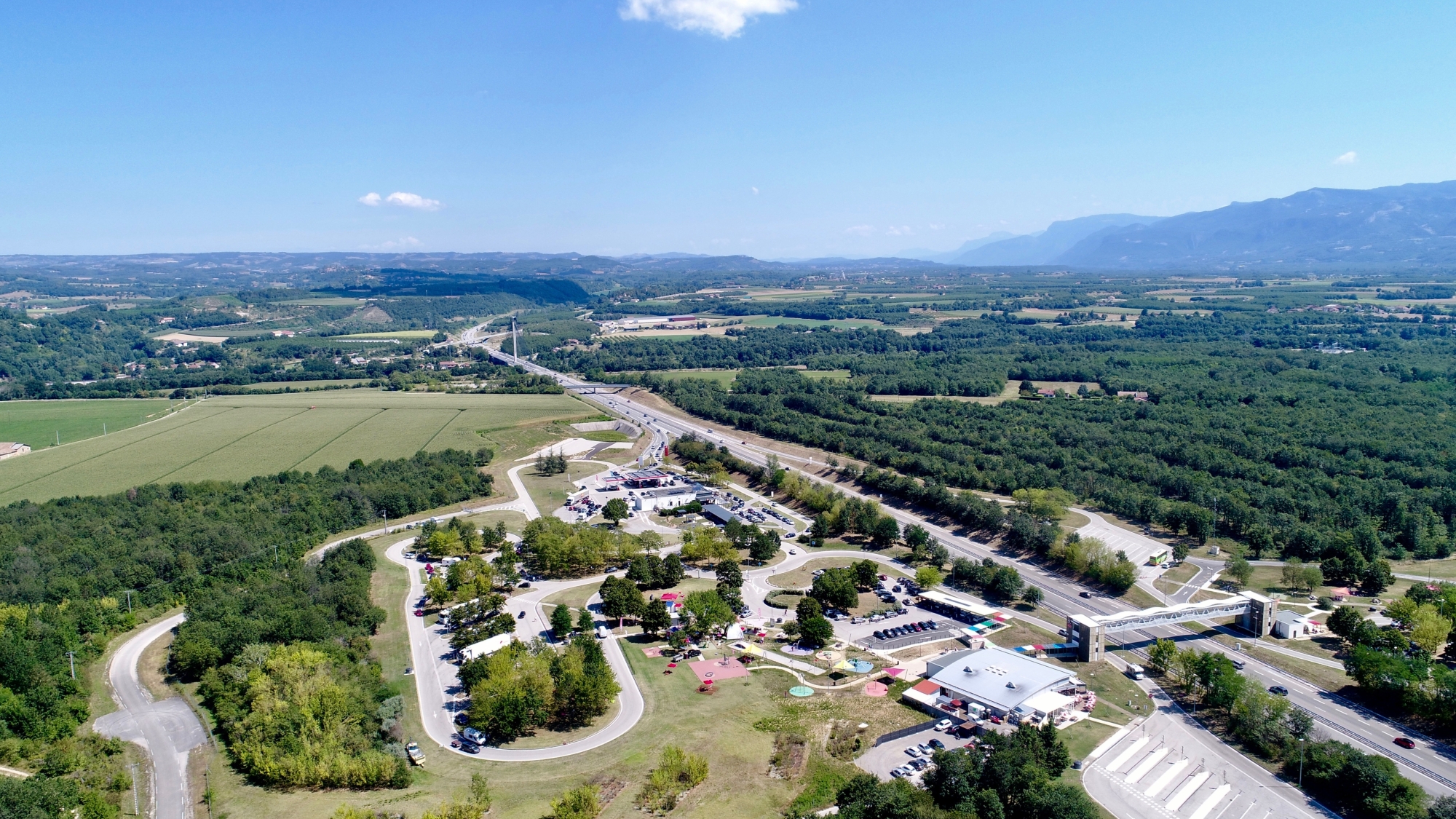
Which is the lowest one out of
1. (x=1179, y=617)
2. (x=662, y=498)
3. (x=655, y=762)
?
(x=655, y=762)

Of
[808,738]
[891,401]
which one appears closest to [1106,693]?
[808,738]

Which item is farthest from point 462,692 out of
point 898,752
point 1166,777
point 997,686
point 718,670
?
point 1166,777

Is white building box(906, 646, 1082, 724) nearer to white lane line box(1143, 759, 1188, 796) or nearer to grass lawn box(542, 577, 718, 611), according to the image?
white lane line box(1143, 759, 1188, 796)

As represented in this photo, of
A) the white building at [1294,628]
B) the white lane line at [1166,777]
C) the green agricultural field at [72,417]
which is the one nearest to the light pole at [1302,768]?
the white lane line at [1166,777]

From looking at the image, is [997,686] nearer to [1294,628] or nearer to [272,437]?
[1294,628]

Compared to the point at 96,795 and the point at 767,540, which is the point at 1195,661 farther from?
the point at 96,795

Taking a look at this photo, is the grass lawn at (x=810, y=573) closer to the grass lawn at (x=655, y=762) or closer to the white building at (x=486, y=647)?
the grass lawn at (x=655, y=762)

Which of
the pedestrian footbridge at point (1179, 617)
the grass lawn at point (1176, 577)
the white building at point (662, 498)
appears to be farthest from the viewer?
the white building at point (662, 498)
